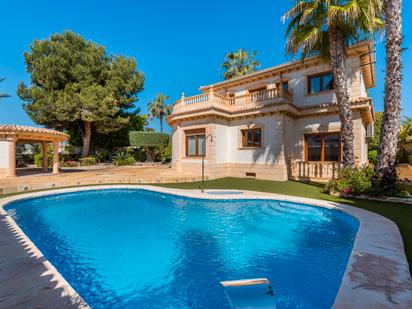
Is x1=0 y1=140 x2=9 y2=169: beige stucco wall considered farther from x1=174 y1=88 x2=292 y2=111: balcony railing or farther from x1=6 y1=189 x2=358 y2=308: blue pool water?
x1=174 y1=88 x2=292 y2=111: balcony railing

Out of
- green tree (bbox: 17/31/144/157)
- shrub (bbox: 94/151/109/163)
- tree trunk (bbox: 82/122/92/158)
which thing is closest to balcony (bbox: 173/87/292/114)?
green tree (bbox: 17/31/144/157)

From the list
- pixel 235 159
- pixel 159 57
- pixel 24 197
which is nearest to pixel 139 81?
pixel 159 57

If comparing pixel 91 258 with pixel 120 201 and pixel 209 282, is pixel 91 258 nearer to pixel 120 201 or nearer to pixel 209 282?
pixel 209 282

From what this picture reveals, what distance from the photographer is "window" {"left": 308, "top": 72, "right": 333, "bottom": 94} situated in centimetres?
1557

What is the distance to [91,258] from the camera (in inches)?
203

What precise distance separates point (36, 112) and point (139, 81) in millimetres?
14928

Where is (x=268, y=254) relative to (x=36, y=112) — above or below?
below

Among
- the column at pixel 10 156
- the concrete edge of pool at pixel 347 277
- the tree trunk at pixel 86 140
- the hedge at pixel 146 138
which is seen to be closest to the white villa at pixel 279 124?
the concrete edge of pool at pixel 347 277

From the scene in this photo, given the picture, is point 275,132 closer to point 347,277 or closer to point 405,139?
point 347,277

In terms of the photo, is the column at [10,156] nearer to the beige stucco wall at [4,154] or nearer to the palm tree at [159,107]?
the beige stucco wall at [4,154]

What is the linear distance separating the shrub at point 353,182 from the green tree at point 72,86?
94.6 ft

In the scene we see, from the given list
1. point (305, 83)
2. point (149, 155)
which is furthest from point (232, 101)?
point (149, 155)

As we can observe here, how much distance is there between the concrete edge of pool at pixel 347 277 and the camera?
9.29 ft

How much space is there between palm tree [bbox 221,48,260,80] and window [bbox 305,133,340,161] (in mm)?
18862
